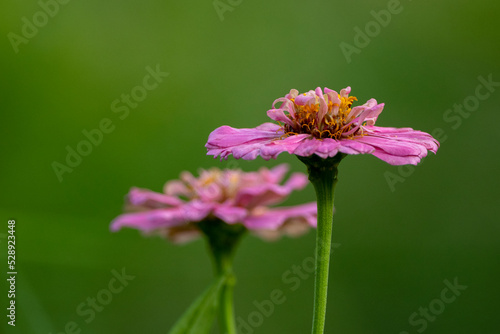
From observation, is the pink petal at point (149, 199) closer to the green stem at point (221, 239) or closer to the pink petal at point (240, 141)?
the green stem at point (221, 239)
